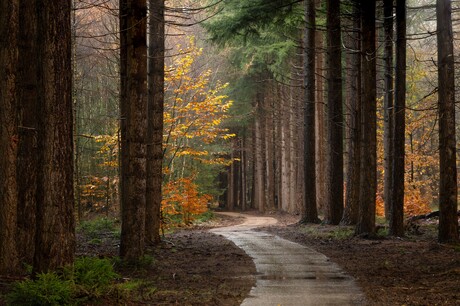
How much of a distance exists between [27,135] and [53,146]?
305 centimetres

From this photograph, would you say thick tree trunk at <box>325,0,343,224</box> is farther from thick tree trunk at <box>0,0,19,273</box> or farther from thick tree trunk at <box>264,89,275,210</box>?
thick tree trunk at <box>264,89,275,210</box>

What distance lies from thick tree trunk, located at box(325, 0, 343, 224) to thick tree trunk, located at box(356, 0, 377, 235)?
10.8 ft

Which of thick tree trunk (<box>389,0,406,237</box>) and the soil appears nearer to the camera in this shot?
the soil

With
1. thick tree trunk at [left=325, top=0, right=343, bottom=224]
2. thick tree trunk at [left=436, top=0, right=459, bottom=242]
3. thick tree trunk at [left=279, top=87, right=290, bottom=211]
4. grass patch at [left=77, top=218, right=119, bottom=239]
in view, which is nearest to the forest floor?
thick tree trunk at [left=436, top=0, right=459, bottom=242]

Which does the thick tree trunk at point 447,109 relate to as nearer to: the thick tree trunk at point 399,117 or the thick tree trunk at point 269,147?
the thick tree trunk at point 399,117

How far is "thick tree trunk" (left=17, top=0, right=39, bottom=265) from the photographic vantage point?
32.9 ft

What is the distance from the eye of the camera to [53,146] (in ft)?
24.8

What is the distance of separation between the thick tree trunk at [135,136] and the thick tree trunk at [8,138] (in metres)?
2.21

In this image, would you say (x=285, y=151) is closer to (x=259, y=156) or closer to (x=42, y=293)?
(x=259, y=156)

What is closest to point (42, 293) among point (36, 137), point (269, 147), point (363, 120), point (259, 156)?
point (36, 137)

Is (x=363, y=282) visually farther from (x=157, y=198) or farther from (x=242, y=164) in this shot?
(x=242, y=164)

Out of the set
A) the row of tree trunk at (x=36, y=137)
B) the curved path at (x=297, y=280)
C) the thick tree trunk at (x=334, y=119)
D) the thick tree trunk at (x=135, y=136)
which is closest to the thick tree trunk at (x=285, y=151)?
the thick tree trunk at (x=334, y=119)

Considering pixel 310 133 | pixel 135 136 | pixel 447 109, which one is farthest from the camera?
pixel 310 133

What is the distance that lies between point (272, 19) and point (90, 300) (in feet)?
47.5
